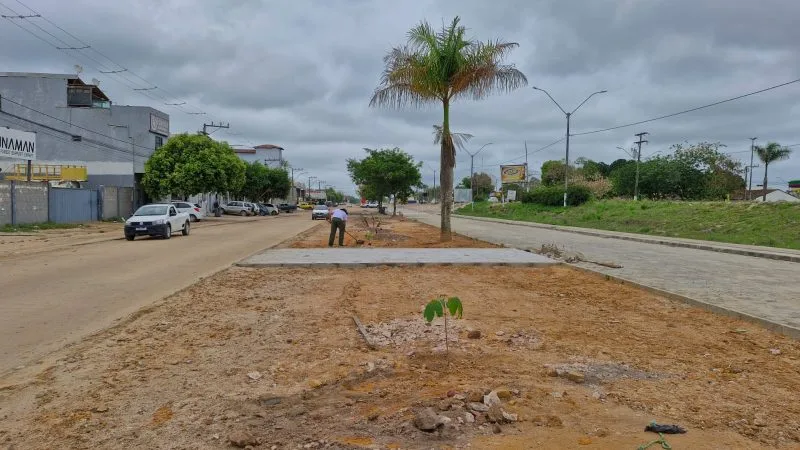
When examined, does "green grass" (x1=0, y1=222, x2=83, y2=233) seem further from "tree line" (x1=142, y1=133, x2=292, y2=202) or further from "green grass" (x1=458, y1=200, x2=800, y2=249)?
"green grass" (x1=458, y1=200, x2=800, y2=249)

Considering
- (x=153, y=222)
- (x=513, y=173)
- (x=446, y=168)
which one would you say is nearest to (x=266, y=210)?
(x=513, y=173)

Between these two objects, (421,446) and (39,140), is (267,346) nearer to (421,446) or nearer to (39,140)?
(421,446)

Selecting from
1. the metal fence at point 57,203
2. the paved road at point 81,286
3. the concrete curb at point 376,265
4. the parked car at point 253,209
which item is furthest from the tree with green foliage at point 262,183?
the concrete curb at point 376,265

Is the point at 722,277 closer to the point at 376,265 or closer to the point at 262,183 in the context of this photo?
the point at 376,265

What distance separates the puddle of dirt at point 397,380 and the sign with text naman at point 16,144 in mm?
26455

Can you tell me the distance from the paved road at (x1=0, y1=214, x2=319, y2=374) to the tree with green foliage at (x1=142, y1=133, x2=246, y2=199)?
2381 centimetres

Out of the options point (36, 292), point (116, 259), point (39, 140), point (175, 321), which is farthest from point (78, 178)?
point (175, 321)

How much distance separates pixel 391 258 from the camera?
1479 centimetres

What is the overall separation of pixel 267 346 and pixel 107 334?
85.6 inches

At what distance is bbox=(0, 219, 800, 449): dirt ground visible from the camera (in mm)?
3705

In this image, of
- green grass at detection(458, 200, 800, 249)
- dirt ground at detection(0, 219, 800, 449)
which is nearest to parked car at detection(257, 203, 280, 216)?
green grass at detection(458, 200, 800, 249)

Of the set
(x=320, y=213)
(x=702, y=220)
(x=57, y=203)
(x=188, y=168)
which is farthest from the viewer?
(x=320, y=213)

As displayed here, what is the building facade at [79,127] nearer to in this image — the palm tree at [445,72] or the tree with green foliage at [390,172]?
the tree with green foliage at [390,172]

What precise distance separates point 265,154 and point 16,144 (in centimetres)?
9454
